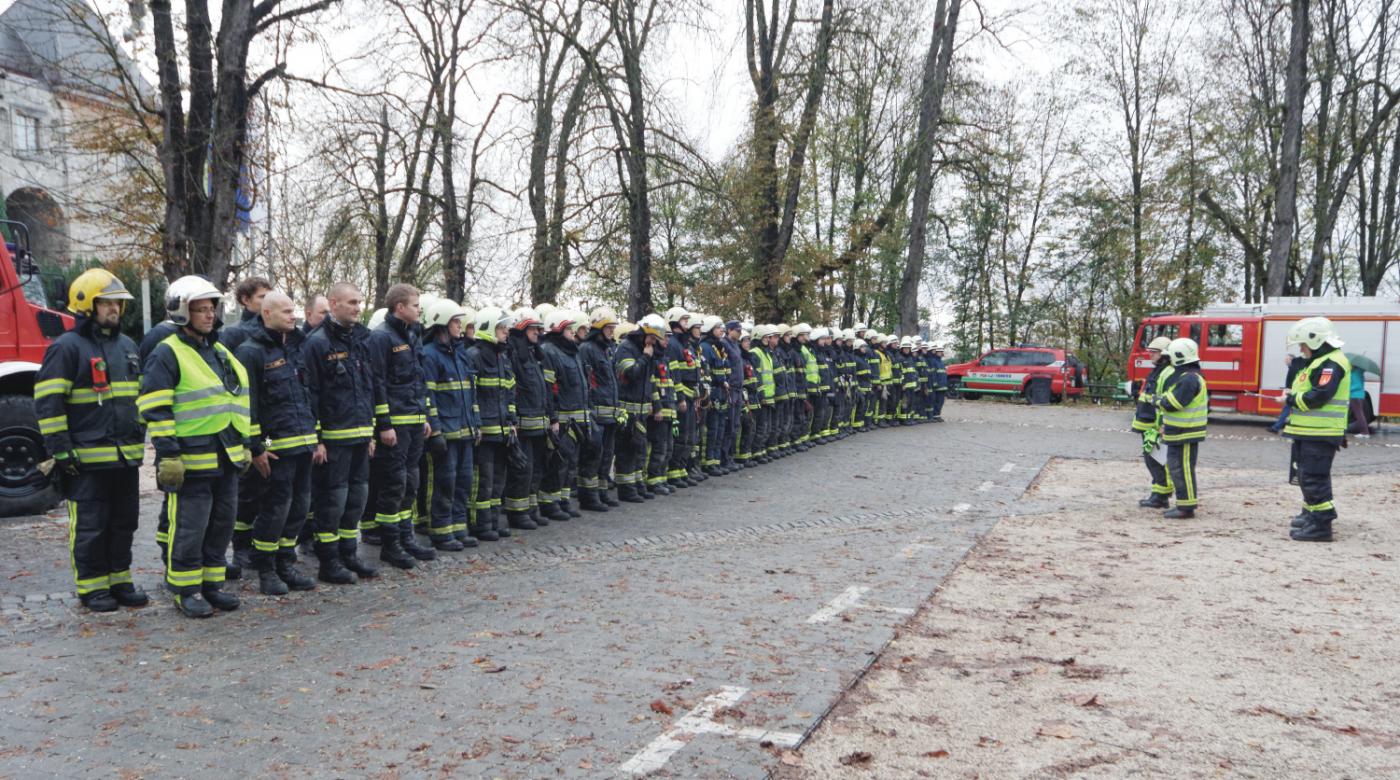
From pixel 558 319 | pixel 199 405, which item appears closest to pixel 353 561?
pixel 199 405

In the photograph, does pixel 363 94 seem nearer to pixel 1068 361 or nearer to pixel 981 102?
pixel 981 102

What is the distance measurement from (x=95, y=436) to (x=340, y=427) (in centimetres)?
145

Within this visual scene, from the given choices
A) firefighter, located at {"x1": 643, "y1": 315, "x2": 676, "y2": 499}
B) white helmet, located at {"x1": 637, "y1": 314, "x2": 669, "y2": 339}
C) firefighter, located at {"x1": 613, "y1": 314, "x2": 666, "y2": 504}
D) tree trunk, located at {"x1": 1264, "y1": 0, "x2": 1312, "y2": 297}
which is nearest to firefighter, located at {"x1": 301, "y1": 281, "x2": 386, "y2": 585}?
firefighter, located at {"x1": 613, "y1": 314, "x2": 666, "y2": 504}

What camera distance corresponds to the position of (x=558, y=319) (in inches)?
397

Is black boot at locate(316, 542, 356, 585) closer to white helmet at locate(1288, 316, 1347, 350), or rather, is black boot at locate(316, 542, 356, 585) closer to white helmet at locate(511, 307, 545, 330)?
white helmet at locate(511, 307, 545, 330)

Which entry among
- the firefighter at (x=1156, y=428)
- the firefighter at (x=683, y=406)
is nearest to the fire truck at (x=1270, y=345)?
the firefighter at (x=1156, y=428)

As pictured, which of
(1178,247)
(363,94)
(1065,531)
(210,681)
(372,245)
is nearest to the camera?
(210,681)

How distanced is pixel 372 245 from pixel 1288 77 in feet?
76.4

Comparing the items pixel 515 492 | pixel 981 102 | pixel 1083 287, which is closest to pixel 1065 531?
pixel 515 492

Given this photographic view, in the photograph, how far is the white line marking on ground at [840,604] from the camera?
6.23 m

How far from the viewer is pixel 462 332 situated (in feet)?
29.3

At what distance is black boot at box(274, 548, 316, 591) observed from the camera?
682 centimetres

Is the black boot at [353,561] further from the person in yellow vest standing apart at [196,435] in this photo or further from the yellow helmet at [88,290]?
the yellow helmet at [88,290]

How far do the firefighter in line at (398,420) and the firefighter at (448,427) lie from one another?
39 centimetres
